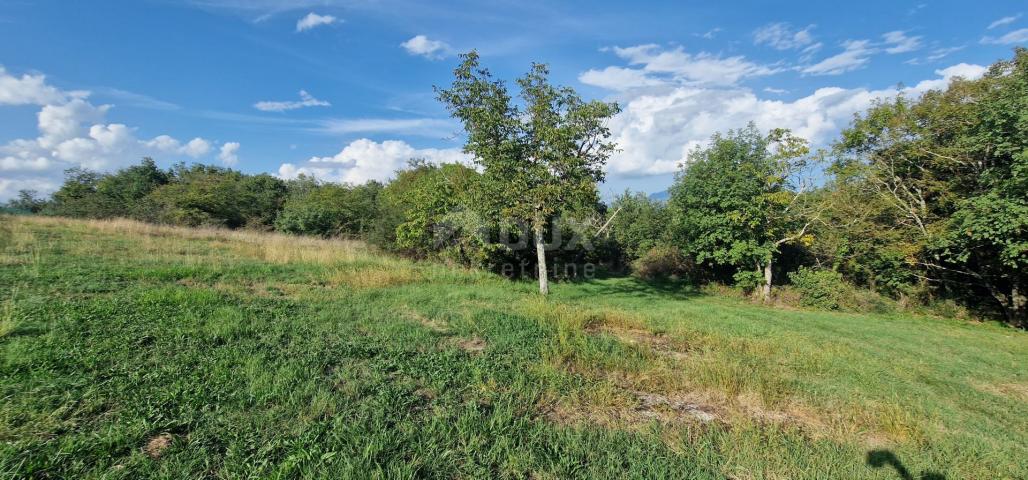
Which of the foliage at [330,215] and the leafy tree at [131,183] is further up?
the leafy tree at [131,183]

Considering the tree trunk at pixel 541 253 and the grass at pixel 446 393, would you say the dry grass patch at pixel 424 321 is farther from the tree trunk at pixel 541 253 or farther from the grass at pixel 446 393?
the tree trunk at pixel 541 253

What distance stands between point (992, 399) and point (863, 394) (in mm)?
2421

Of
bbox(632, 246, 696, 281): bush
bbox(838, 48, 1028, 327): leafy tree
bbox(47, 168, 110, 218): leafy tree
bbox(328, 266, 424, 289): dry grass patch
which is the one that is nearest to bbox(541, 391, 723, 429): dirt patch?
bbox(328, 266, 424, 289): dry grass patch

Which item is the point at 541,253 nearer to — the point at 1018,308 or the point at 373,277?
the point at 373,277

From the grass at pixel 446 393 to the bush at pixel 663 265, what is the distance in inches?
467

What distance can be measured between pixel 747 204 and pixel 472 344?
1387cm

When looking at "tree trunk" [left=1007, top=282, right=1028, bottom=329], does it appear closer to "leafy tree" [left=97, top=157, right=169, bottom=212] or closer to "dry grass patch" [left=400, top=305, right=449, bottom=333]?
"dry grass patch" [left=400, top=305, right=449, bottom=333]

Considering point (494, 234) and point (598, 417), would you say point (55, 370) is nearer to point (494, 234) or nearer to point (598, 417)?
point (598, 417)

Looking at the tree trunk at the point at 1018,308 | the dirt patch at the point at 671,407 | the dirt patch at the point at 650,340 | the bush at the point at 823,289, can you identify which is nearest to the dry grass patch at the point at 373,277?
the dirt patch at the point at 650,340

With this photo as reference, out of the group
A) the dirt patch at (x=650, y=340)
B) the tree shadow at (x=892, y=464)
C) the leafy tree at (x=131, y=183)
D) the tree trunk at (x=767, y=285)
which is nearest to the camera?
the tree shadow at (x=892, y=464)

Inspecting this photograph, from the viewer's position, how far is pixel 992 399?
5418 millimetres

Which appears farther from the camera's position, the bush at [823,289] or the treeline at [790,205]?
the bush at [823,289]

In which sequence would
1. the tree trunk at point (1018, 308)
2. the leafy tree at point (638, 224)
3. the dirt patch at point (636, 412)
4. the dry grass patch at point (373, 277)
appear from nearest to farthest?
the dirt patch at point (636, 412), the dry grass patch at point (373, 277), the tree trunk at point (1018, 308), the leafy tree at point (638, 224)

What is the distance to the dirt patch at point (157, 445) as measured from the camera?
2678 mm
